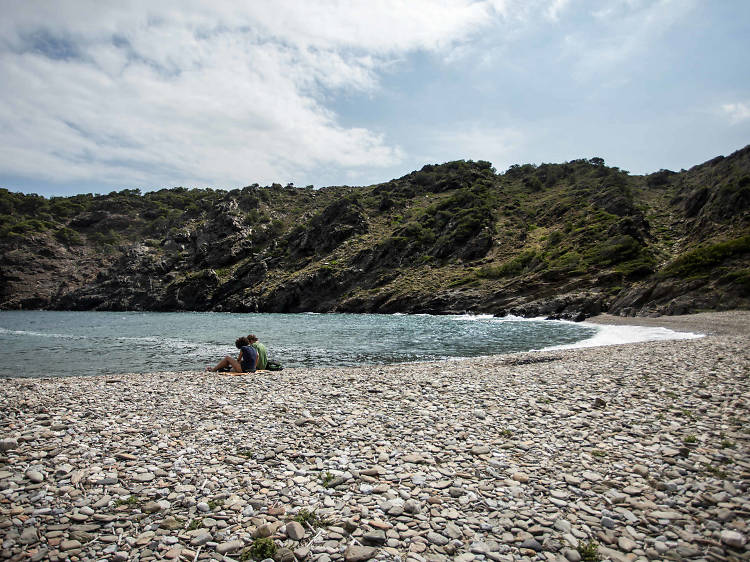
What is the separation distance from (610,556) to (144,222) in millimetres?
205895

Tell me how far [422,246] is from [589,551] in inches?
4224

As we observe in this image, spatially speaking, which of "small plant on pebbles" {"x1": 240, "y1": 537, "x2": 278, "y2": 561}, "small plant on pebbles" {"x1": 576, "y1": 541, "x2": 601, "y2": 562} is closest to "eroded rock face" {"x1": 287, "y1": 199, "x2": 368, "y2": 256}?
"small plant on pebbles" {"x1": 240, "y1": 537, "x2": 278, "y2": 561}

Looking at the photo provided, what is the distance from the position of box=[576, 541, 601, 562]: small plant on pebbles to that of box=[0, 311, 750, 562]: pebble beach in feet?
0.08

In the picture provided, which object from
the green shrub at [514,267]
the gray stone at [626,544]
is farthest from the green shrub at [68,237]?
the gray stone at [626,544]

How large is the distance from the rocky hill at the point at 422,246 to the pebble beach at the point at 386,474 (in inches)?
1856

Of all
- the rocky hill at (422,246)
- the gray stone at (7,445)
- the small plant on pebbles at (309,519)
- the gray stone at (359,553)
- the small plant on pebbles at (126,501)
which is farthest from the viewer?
the rocky hill at (422,246)

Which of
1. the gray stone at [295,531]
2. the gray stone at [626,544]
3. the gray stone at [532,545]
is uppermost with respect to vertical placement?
the gray stone at [626,544]

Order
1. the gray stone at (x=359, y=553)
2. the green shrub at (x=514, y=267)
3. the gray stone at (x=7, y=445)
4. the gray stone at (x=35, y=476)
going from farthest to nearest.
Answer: the green shrub at (x=514, y=267), the gray stone at (x=7, y=445), the gray stone at (x=35, y=476), the gray stone at (x=359, y=553)

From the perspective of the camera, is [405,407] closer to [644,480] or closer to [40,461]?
[644,480]

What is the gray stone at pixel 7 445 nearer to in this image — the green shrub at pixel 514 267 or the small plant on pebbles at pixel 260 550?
the small plant on pebbles at pixel 260 550

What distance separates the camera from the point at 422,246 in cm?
11075

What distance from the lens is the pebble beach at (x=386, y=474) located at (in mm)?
5086

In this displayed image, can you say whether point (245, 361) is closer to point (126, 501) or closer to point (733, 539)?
point (126, 501)

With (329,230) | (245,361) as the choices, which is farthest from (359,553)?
(329,230)
